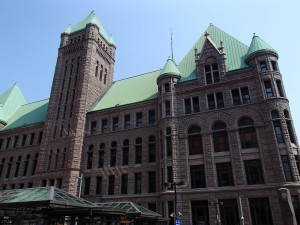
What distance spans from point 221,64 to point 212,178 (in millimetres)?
14792

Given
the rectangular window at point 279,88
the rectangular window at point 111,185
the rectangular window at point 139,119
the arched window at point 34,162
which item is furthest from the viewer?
the arched window at point 34,162

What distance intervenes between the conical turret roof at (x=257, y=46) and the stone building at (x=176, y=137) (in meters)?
0.14

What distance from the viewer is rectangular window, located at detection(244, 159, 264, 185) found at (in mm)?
28428

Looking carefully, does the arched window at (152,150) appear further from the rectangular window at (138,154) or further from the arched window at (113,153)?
the arched window at (113,153)

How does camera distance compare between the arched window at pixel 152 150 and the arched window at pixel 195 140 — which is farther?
the arched window at pixel 152 150

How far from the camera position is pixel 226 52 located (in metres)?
37.9

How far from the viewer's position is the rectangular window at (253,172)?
93.3 ft

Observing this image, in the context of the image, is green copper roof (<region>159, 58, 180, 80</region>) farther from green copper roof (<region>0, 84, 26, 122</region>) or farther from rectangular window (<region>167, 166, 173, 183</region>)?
green copper roof (<region>0, 84, 26, 122</region>)

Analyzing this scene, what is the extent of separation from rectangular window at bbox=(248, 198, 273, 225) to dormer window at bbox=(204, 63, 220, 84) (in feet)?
49.9

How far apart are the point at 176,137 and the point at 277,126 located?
37.8 ft

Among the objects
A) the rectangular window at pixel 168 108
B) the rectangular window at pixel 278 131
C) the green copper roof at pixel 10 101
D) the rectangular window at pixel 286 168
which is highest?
the green copper roof at pixel 10 101

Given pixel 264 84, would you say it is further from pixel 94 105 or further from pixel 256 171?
pixel 94 105

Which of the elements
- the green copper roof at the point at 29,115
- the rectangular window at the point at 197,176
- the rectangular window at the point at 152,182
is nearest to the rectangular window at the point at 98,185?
the rectangular window at the point at 152,182

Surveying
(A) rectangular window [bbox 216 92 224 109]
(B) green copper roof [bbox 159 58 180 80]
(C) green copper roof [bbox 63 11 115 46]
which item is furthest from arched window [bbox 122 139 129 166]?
(C) green copper roof [bbox 63 11 115 46]
